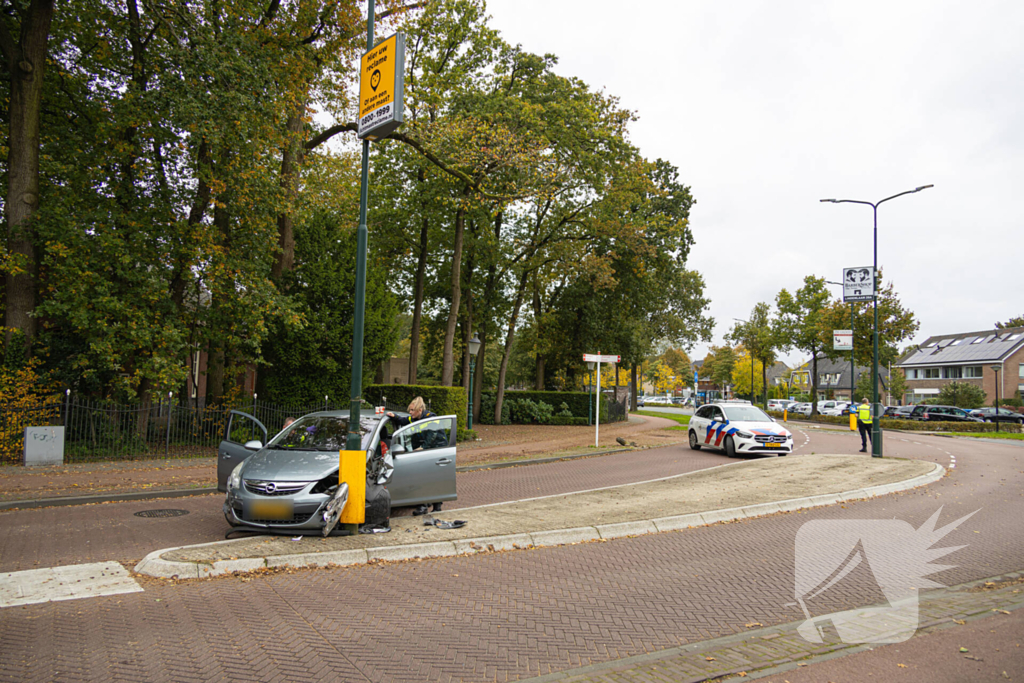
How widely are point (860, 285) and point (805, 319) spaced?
27.8 m

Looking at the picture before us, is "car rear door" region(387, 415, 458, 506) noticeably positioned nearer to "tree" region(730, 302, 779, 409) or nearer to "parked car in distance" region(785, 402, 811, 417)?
"tree" region(730, 302, 779, 409)

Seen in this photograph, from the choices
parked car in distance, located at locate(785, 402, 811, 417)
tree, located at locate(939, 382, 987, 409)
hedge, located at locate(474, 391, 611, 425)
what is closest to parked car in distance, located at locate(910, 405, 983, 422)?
parked car in distance, located at locate(785, 402, 811, 417)

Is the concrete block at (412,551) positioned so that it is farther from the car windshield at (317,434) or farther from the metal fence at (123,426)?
the metal fence at (123,426)

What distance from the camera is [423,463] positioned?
820 cm

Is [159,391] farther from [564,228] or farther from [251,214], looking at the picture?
[564,228]

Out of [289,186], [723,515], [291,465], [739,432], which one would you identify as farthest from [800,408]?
[291,465]

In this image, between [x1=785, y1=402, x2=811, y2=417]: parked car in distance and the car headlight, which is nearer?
the car headlight

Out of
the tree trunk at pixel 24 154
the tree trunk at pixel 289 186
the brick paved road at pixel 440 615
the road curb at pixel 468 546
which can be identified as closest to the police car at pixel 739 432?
the road curb at pixel 468 546

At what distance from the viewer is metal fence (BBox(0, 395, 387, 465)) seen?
14.1 metres

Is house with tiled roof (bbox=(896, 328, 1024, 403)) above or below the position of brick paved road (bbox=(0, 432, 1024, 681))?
above

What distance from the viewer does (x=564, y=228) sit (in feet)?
90.2

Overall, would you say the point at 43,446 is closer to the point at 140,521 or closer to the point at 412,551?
the point at 140,521

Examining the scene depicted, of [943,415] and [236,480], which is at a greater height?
[236,480]

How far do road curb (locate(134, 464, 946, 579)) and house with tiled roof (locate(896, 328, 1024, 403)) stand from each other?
54.6 meters
